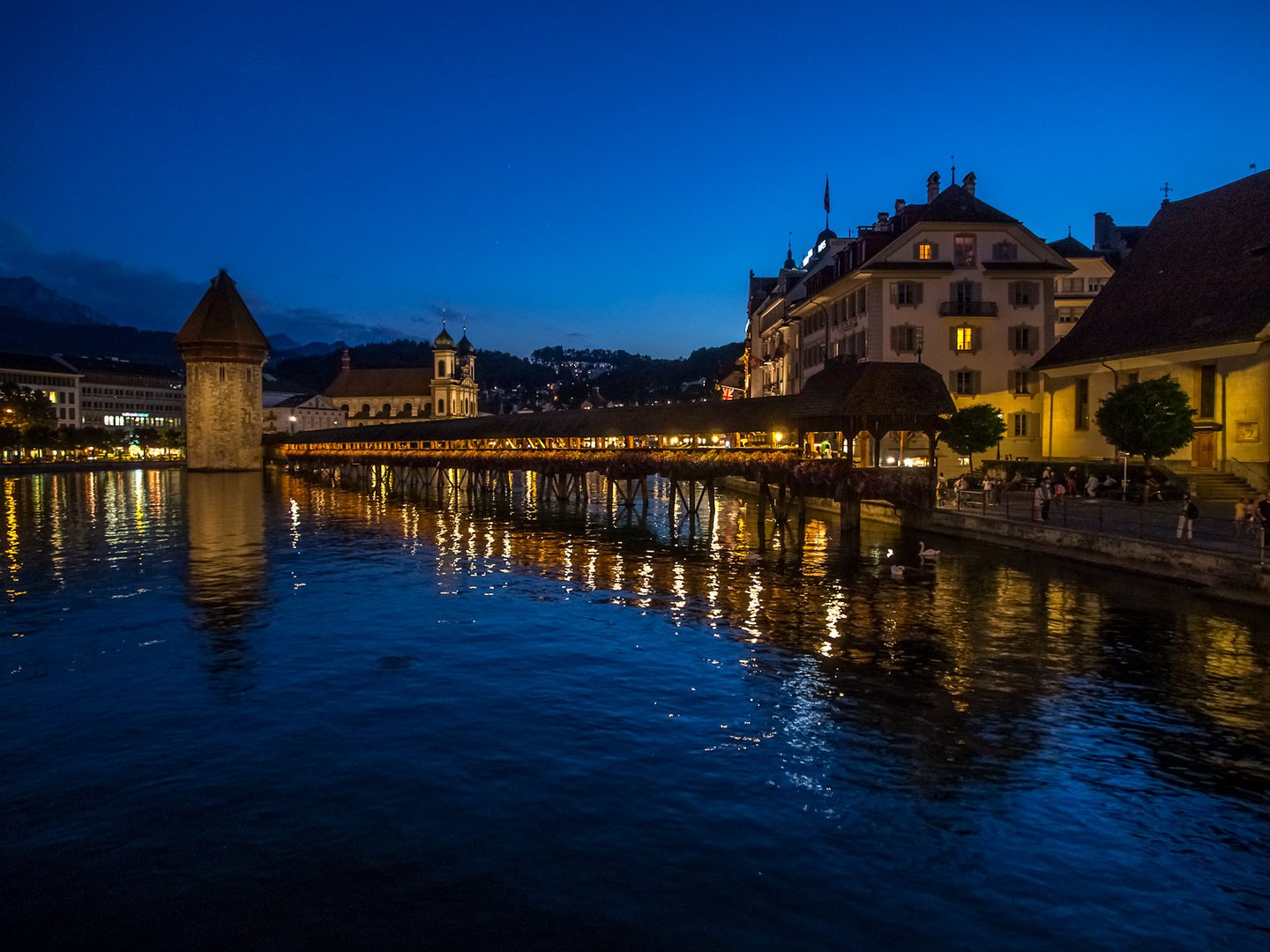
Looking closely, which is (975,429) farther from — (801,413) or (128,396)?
(128,396)

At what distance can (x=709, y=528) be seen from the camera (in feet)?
130

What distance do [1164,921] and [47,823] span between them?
10594 millimetres

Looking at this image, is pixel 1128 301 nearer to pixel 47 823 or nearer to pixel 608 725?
pixel 608 725

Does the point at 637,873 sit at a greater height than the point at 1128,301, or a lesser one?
lesser

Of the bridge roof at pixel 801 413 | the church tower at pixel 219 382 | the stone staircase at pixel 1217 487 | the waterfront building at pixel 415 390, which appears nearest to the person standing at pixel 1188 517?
the stone staircase at pixel 1217 487

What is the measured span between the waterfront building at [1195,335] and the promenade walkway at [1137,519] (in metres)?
3.27

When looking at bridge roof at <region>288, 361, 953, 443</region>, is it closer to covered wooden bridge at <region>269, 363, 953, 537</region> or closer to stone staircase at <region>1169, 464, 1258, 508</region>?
covered wooden bridge at <region>269, 363, 953, 537</region>

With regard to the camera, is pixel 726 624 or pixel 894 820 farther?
pixel 726 624

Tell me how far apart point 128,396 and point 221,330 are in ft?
230

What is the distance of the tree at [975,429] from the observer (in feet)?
132

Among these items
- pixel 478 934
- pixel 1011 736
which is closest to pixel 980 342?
pixel 1011 736

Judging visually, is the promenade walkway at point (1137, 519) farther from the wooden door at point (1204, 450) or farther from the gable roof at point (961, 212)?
the gable roof at point (961, 212)

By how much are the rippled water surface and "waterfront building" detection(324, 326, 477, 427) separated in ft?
429

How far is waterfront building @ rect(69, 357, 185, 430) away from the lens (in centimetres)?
14838
